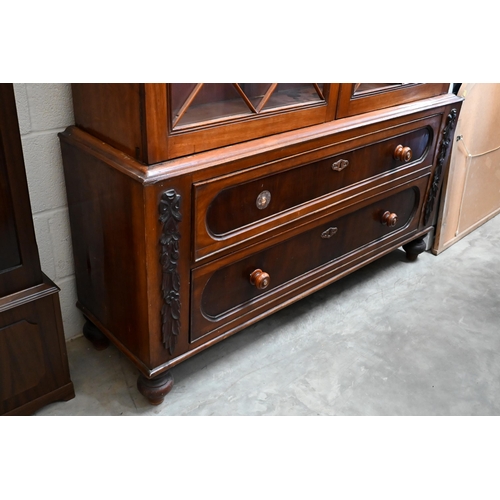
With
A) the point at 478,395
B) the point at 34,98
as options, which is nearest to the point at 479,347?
the point at 478,395

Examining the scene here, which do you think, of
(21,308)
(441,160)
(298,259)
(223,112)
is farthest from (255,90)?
(441,160)

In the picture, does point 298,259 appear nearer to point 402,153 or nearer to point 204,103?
point 402,153

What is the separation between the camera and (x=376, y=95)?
58.6 inches

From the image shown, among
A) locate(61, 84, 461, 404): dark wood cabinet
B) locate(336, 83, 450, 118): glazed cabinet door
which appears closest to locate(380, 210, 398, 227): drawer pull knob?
locate(61, 84, 461, 404): dark wood cabinet

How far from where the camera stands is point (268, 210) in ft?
4.40

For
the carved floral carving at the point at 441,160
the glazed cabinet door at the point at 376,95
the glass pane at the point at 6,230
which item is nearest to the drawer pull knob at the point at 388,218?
the carved floral carving at the point at 441,160

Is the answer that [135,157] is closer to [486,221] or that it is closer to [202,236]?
[202,236]

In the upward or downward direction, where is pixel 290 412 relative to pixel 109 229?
downward

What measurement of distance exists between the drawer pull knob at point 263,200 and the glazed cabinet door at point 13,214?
0.50 meters

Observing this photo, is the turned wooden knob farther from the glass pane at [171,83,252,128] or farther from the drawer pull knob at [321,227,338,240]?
the glass pane at [171,83,252,128]

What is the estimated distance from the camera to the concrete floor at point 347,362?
1.42 m

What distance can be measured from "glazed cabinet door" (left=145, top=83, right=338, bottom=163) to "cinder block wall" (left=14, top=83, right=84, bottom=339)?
34 centimetres

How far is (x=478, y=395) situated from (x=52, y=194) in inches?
47.7

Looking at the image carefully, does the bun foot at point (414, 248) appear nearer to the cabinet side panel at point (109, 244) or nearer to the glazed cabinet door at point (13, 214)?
the cabinet side panel at point (109, 244)
